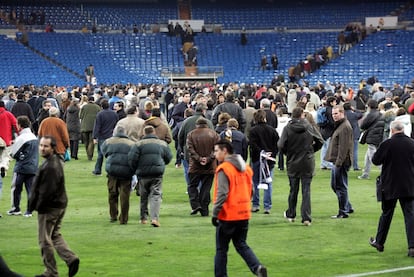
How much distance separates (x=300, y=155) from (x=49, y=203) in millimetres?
5211

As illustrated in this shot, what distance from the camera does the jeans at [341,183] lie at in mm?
15781

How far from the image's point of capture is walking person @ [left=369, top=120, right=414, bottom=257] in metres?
12.9

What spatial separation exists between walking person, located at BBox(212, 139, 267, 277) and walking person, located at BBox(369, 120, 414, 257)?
2.69 meters

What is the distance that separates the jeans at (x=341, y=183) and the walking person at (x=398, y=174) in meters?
2.66

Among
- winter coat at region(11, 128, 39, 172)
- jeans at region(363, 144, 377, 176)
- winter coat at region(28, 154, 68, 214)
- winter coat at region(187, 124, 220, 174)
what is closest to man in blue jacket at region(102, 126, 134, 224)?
winter coat at region(187, 124, 220, 174)

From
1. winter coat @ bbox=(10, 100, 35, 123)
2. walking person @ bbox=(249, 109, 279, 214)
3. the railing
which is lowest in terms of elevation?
the railing

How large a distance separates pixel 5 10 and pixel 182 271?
50000mm

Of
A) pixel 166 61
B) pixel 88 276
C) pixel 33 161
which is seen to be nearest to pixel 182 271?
pixel 88 276

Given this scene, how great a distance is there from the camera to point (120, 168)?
605 inches

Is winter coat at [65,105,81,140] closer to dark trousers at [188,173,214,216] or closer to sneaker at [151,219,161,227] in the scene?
dark trousers at [188,173,214,216]

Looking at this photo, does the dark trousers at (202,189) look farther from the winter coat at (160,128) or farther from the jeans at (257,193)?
the winter coat at (160,128)

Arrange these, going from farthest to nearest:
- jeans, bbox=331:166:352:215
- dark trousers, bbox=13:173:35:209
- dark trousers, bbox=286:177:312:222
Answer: dark trousers, bbox=13:173:35:209
jeans, bbox=331:166:352:215
dark trousers, bbox=286:177:312:222

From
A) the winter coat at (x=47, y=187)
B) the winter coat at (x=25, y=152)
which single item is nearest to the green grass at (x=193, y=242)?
the winter coat at (x=25, y=152)

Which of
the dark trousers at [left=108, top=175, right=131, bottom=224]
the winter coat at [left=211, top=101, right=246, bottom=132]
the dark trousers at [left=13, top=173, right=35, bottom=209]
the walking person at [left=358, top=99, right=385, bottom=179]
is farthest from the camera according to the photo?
the walking person at [left=358, top=99, right=385, bottom=179]
